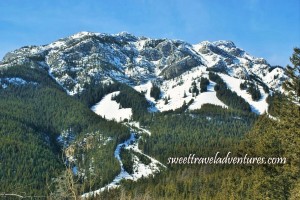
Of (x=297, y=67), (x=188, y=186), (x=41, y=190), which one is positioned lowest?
(x=41, y=190)

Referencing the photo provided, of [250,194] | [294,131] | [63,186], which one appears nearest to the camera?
[63,186]

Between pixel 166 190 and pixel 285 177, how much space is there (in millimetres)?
130981

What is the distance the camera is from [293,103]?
115 feet

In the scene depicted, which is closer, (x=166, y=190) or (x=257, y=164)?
(x=257, y=164)

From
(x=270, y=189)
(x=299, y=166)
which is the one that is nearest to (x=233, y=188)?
(x=270, y=189)

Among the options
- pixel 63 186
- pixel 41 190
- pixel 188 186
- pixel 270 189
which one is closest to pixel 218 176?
pixel 188 186

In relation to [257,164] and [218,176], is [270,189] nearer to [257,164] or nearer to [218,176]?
[257,164]

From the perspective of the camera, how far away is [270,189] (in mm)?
42125

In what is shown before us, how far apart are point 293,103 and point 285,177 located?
9.57 metres

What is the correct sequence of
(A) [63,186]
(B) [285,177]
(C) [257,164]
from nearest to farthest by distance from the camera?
1. (A) [63,186]
2. (B) [285,177]
3. (C) [257,164]

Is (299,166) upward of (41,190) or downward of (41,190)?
upward

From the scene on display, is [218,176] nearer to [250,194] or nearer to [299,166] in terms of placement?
[250,194]

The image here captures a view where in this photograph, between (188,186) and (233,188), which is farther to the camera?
(188,186)

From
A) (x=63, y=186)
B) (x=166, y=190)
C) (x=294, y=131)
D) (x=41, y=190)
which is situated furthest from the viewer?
(x=41, y=190)
